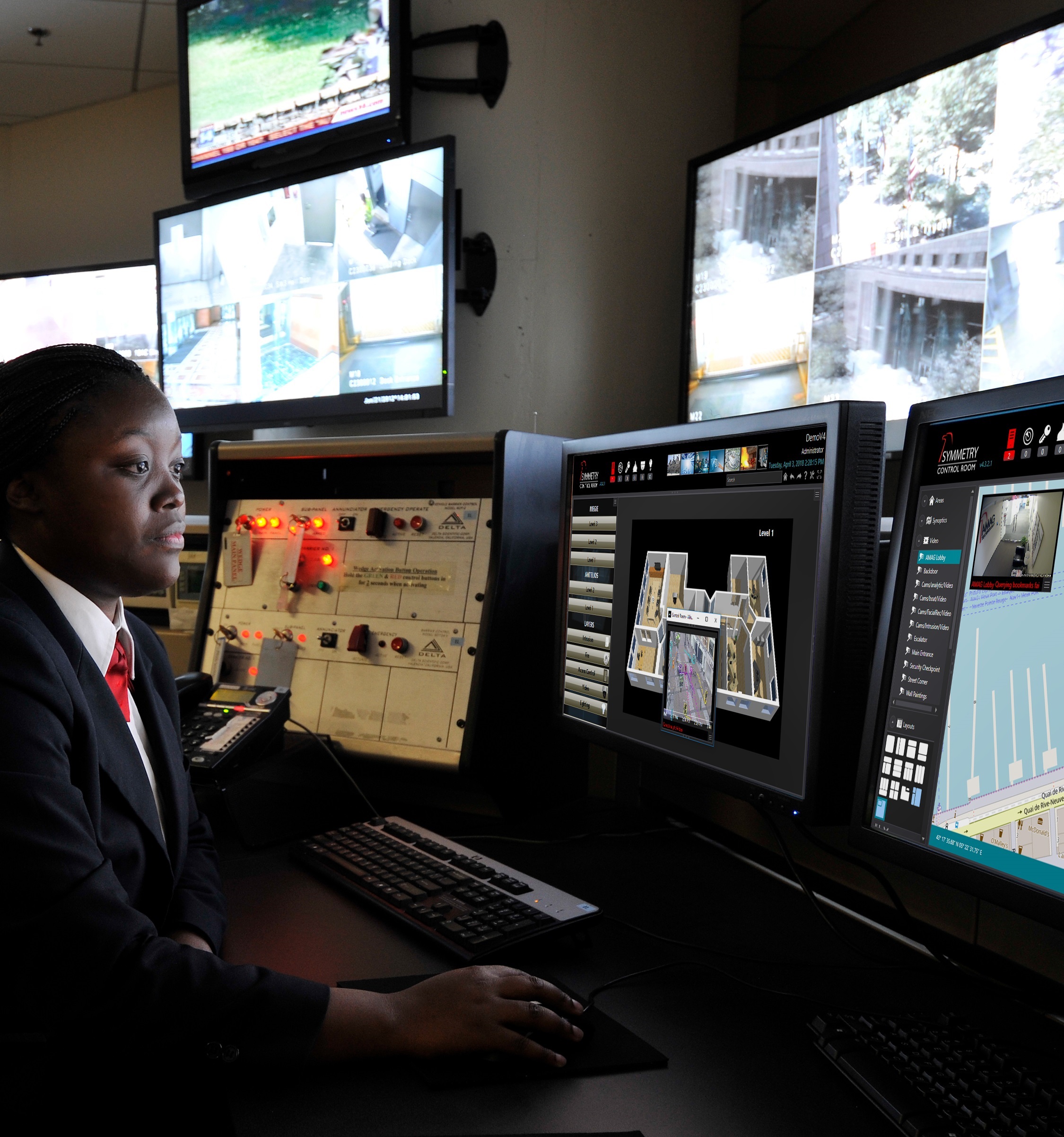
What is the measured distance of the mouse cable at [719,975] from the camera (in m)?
0.78

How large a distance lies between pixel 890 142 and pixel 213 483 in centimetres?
151

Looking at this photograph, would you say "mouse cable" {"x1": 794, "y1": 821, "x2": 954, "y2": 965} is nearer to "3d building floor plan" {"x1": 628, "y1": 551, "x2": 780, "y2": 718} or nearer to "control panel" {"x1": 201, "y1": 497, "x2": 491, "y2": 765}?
"3d building floor plan" {"x1": 628, "y1": 551, "x2": 780, "y2": 718}

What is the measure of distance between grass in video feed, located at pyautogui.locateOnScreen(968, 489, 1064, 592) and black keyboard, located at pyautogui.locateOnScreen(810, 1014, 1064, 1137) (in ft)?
1.03

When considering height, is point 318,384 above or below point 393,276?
below

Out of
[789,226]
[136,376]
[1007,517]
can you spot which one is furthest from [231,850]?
[789,226]

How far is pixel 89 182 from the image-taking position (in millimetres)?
4137

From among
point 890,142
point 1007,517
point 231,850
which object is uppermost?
point 890,142

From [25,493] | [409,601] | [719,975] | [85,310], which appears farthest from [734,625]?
[85,310]

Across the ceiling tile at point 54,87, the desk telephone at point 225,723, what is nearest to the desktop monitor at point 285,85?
the ceiling tile at point 54,87

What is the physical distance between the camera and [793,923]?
96 cm

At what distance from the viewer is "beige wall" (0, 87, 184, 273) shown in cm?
404

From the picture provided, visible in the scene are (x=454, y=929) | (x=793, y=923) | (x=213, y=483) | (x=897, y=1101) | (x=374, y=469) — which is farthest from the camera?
(x=213, y=483)

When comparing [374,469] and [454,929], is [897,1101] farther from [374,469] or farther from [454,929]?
[374,469]

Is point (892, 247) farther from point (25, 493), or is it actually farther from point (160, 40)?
point (160, 40)
